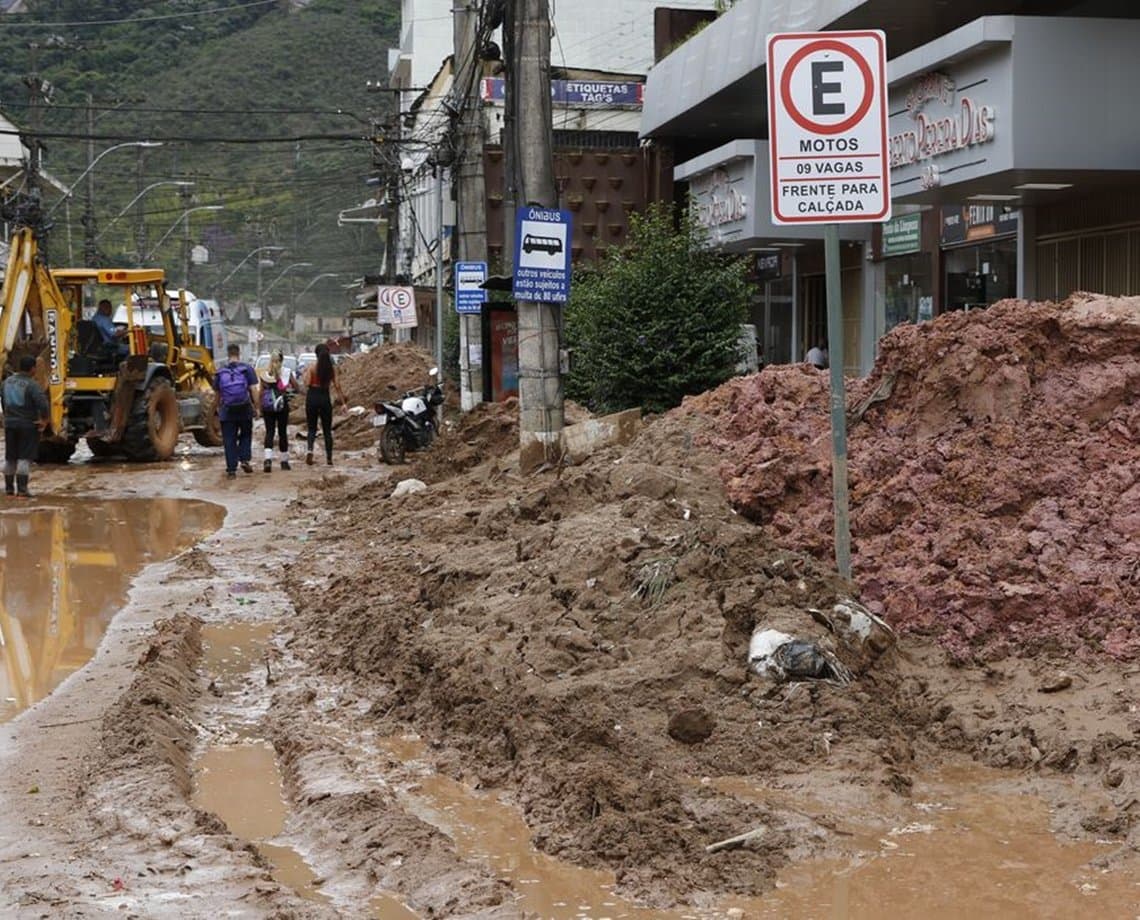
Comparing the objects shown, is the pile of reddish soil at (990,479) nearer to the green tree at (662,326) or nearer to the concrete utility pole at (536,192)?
the concrete utility pole at (536,192)

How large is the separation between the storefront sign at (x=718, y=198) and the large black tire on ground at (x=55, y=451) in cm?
1083

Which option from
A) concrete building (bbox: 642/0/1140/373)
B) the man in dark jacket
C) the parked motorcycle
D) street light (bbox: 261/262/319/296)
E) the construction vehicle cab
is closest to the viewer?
concrete building (bbox: 642/0/1140/373)

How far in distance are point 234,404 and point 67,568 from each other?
29.8 feet

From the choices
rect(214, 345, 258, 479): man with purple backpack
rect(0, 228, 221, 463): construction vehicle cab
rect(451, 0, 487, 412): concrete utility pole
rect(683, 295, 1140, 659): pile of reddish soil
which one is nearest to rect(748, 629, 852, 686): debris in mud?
rect(683, 295, 1140, 659): pile of reddish soil

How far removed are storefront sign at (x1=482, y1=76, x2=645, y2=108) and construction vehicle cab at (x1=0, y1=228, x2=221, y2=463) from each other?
16.7m

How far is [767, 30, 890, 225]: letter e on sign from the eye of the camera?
8.41m

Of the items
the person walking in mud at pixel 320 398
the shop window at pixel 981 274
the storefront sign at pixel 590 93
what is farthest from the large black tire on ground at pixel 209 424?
the storefront sign at pixel 590 93

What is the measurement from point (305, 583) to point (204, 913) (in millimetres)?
7760

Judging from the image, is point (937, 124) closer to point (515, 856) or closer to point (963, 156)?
point (963, 156)

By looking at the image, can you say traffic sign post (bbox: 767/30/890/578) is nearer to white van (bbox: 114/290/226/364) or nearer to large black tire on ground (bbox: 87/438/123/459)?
large black tire on ground (bbox: 87/438/123/459)

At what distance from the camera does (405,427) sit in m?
25.6

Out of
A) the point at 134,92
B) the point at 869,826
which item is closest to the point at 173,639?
the point at 869,826

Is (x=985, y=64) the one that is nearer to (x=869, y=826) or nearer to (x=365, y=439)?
(x=869, y=826)

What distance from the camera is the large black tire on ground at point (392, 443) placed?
2548 centimetres
